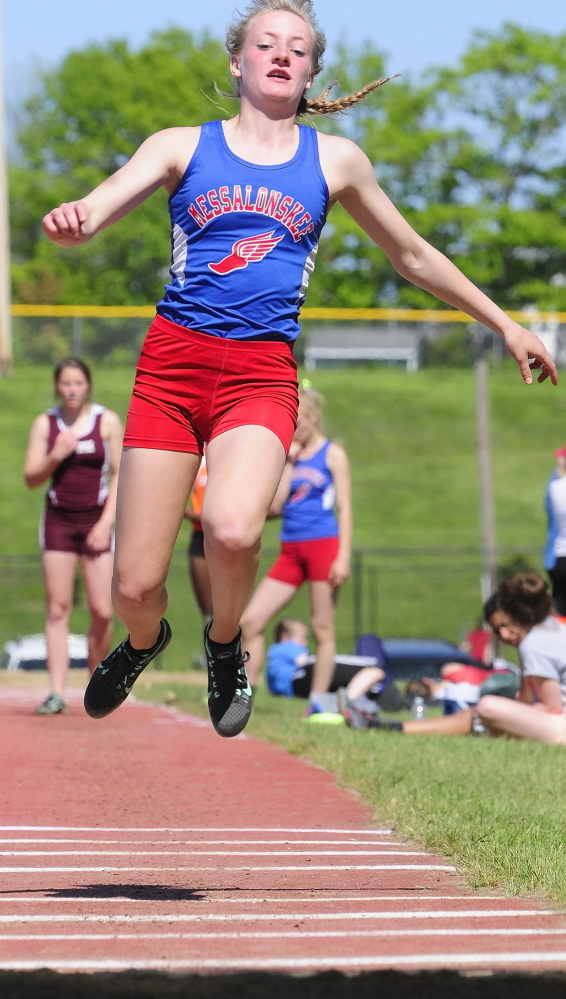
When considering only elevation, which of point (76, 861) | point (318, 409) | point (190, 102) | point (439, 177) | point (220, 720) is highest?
point (190, 102)

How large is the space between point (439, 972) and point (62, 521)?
6188 mm

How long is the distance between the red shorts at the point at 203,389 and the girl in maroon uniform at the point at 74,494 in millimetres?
4380

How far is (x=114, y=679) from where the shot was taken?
4641 millimetres

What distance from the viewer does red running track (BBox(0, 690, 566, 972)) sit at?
311 centimetres

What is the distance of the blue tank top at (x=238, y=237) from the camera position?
414 cm

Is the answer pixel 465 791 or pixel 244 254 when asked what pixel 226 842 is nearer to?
pixel 465 791

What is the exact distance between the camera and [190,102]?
49.4 m

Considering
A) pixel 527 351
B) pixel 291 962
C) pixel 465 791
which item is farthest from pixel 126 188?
pixel 465 791

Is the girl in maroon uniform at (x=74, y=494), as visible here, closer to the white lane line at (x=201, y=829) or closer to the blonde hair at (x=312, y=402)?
the blonde hair at (x=312, y=402)

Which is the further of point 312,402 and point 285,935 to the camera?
point 312,402

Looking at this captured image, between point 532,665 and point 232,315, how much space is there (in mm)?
4354

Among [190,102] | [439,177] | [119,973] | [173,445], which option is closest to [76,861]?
[173,445]

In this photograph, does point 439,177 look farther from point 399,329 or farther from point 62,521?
point 62,521

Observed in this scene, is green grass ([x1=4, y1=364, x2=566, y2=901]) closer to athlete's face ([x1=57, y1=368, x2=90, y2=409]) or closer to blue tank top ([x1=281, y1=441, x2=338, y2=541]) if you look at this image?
blue tank top ([x1=281, y1=441, x2=338, y2=541])
